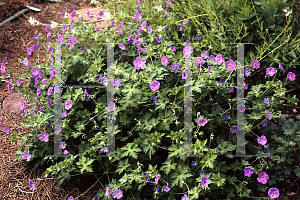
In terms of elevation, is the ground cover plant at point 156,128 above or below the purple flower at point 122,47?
below

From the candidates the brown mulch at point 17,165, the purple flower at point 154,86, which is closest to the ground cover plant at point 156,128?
the purple flower at point 154,86

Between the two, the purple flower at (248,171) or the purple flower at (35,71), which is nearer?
the purple flower at (248,171)

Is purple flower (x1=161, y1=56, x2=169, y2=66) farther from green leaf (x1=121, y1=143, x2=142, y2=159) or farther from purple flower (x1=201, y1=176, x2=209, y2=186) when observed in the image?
purple flower (x1=201, y1=176, x2=209, y2=186)

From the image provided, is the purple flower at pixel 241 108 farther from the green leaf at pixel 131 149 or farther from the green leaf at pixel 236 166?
the green leaf at pixel 131 149

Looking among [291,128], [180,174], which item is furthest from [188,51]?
[291,128]

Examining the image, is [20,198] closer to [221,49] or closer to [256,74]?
[221,49]

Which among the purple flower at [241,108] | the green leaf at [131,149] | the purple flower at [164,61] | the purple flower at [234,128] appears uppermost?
the purple flower at [164,61]

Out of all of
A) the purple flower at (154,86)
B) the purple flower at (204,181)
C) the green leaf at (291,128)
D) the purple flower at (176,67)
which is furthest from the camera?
the green leaf at (291,128)

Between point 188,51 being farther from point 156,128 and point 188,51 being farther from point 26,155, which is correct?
point 26,155

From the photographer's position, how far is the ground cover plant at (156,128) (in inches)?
73.9

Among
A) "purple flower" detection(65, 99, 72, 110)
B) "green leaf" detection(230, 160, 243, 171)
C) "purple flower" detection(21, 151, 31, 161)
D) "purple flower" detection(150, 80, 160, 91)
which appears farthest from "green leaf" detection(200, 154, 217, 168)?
"purple flower" detection(21, 151, 31, 161)

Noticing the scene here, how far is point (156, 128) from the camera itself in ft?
6.42

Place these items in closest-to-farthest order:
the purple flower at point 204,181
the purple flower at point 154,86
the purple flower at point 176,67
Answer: the purple flower at point 204,181 < the purple flower at point 154,86 < the purple flower at point 176,67

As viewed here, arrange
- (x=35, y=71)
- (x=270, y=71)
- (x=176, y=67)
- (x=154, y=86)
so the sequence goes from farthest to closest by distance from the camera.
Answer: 1. (x=35, y=71)
2. (x=270, y=71)
3. (x=176, y=67)
4. (x=154, y=86)
